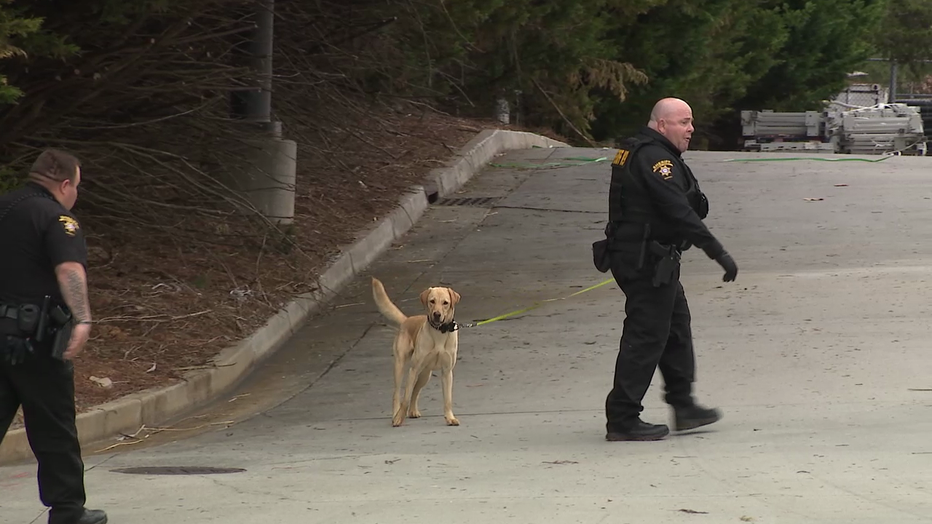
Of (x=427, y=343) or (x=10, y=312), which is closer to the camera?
(x=10, y=312)

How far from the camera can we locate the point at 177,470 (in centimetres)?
710

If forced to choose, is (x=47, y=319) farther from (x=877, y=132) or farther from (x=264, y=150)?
(x=877, y=132)

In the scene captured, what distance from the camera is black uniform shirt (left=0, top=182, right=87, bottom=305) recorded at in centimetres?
547

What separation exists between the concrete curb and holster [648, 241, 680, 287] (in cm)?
385

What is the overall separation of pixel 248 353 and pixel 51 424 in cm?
465

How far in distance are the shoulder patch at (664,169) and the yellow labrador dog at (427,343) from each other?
5.02ft

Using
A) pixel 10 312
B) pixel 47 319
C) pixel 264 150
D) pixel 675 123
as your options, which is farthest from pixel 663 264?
pixel 264 150

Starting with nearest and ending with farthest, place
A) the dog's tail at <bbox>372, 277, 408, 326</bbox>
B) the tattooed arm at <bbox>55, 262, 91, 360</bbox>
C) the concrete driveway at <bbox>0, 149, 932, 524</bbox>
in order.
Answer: the tattooed arm at <bbox>55, 262, 91, 360</bbox> < the concrete driveway at <bbox>0, 149, 932, 524</bbox> < the dog's tail at <bbox>372, 277, 408, 326</bbox>

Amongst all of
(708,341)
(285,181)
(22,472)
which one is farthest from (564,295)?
(22,472)

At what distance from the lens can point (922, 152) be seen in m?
31.8

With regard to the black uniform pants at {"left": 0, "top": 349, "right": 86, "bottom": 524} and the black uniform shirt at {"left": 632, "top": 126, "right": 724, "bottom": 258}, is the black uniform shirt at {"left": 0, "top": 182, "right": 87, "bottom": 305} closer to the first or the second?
the black uniform pants at {"left": 0, "top": 349, "right": 86, "bottom": 524}

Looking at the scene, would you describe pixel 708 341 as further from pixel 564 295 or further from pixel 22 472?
pixel 22 472

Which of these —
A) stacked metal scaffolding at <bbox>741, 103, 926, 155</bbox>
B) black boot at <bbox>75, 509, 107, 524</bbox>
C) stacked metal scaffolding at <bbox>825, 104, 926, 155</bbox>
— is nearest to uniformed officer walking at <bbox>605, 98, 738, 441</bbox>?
black boot at <bbox>75, 509, 107, 524</bbox>

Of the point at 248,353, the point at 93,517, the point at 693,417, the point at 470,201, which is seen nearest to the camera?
the point at 93,517
